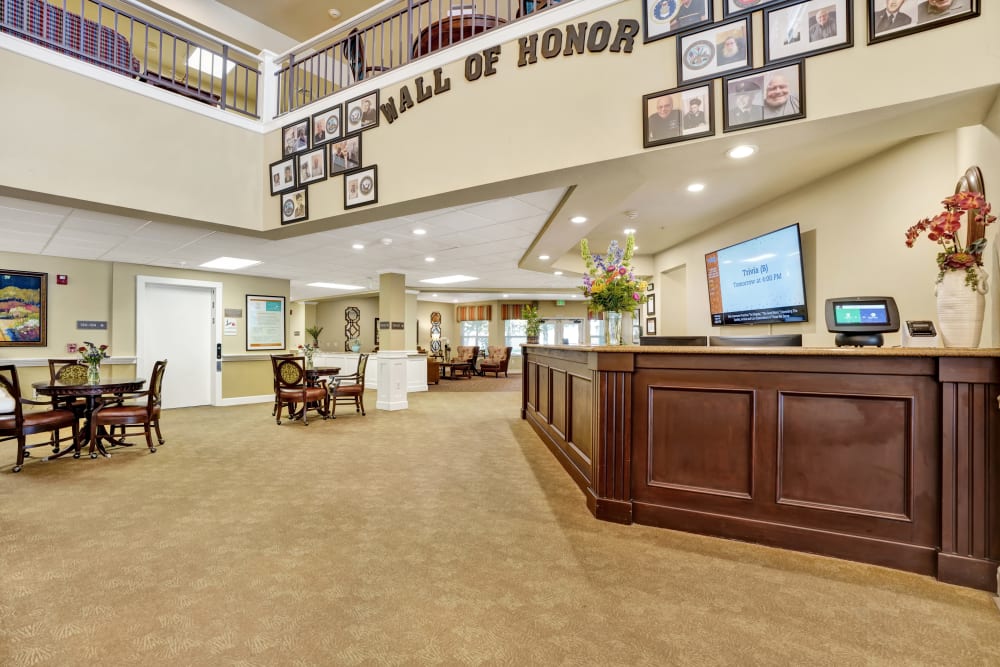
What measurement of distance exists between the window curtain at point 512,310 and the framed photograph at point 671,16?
12866 millimetres

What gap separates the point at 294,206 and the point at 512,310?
37.8ft

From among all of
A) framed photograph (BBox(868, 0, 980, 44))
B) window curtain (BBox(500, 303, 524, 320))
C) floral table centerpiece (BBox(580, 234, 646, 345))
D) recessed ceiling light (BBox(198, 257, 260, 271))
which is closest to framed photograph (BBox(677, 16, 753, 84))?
framed photograph (BBox(868, 0, 980, 44))

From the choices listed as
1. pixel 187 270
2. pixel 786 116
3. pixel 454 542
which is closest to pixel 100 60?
pixel 187 270

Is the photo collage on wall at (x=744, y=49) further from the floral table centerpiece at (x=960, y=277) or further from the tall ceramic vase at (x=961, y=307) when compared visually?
Result: the tall ceramic vase at (x=961, y=307)

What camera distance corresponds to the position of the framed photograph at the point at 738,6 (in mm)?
2576

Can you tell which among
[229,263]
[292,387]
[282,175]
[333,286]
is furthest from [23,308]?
[333,286]

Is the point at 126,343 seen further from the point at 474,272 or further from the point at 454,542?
the point at 454,542

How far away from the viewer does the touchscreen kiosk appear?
229cm

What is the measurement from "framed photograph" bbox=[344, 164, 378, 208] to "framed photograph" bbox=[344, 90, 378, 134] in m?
0.41

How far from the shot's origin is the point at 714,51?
104 inches

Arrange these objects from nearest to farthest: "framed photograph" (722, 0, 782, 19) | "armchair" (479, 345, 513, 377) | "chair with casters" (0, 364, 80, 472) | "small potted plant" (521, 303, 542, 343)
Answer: "framed photograph" (722, 0, 782, 19) → "chair with casters" (0, 364, 80, 472) → "small potted plant" (521, 303, 542, 343) → "armchair" (479, 345, 513, 377)

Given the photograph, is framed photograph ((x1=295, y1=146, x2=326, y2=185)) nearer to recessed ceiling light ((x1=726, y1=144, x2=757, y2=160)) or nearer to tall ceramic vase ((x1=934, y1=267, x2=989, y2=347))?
recessed ceiling light ((x1=726, y1=144, x2=757, y2=160))

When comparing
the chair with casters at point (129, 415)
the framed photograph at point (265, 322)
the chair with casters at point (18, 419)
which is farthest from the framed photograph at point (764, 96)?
the framed photograph at point (265, 322)

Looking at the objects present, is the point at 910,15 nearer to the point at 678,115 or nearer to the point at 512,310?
the point at 678,115
